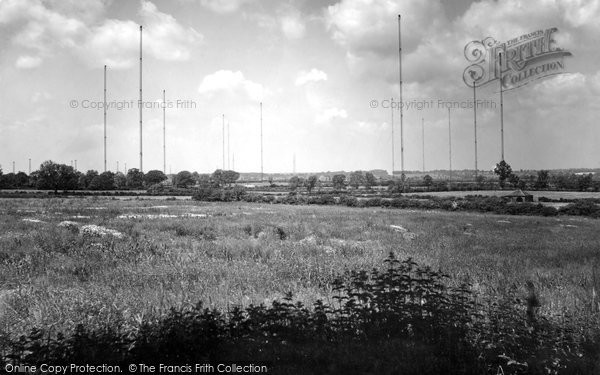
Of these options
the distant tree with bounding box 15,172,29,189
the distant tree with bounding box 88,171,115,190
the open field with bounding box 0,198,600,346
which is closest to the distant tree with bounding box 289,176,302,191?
the distant tree with bounding box 88,171,115,190

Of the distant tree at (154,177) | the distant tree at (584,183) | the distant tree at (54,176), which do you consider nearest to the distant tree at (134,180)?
the distant tree at (154,177)

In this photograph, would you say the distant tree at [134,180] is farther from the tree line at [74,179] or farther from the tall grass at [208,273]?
the tall grass at [208,273]

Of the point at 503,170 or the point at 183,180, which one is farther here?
the point at 183,180

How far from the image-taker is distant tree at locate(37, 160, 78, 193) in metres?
89.0

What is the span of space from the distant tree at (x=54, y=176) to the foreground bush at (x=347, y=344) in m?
98.2

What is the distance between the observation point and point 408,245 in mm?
16672

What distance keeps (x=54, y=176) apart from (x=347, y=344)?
10199 centimetres

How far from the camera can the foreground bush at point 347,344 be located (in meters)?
4.94

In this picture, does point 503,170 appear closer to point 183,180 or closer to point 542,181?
point 542,181

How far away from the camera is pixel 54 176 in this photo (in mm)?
88875

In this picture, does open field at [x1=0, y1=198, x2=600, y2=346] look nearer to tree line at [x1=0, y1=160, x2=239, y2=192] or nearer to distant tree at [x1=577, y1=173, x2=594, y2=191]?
tree line at [x1=0, y1=160, x2=239, y2=192]

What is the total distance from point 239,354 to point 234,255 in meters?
8.42

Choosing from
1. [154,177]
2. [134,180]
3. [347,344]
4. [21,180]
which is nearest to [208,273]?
[347,344]

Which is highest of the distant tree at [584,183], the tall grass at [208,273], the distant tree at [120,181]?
the distant tree at [120,181]
